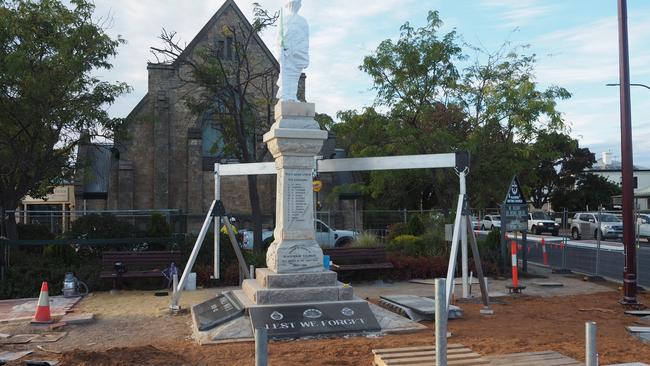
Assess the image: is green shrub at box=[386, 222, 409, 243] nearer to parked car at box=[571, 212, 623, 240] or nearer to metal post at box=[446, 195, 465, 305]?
metal post at box=[446, 195, 465, 305]

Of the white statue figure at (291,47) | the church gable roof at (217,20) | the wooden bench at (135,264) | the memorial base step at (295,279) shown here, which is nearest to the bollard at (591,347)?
the memorial base step at (295,279)

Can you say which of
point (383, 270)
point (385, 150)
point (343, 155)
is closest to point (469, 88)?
point (385, 150)

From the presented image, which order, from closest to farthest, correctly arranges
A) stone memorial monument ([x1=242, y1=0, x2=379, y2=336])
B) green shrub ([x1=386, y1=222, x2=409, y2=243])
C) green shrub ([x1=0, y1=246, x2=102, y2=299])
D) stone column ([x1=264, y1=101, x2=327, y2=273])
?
stone memorial monument ([x1=242, y1=0, x2=379, y2=336])
stone column ([x1=264, y1=101, x2=327, y2=273])
green shrub ([x1=0, y1=246, x2=102, y2=299])
green shrub ([x1=386, y1=222, x2=409, y2=243])

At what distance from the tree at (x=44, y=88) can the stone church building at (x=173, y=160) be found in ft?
36.3

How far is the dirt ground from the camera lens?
22.3ft

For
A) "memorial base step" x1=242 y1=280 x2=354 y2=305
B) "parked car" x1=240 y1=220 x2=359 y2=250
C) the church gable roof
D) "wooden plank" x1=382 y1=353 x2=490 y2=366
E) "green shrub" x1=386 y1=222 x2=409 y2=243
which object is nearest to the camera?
"wooden plank" x1=382 y1=353 x2=490 y2=366

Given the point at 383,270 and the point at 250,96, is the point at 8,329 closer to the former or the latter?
the point at 383,270

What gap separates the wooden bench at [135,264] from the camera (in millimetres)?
13430

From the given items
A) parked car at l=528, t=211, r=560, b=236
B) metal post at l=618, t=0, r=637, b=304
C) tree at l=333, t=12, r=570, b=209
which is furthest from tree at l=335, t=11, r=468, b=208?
parked car at l=528, t=211, r=560, b=236

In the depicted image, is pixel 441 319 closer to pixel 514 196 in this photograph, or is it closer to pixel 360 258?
pixel 360 258

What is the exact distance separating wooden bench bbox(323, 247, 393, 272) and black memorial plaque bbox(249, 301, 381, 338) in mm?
6101

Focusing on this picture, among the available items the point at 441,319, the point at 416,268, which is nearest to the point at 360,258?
the point at 416,268

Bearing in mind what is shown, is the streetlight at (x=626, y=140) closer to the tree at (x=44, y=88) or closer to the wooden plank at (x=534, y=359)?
the wooden plank at (x=534, y=359)

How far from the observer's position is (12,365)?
6.51m
